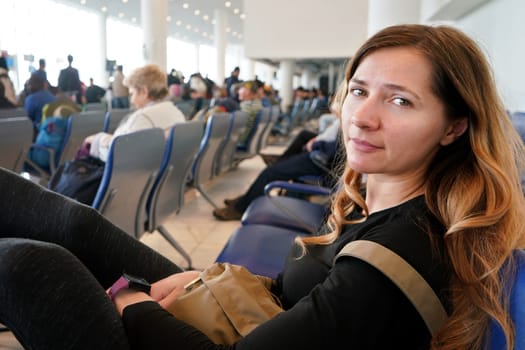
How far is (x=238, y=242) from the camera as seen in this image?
1.79 meters

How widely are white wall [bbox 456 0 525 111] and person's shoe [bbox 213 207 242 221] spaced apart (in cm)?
205

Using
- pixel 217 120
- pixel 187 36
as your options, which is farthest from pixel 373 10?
pixel 187 36

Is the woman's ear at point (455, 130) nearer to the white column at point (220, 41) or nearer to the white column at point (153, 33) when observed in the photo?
the white column at point (153, 33)

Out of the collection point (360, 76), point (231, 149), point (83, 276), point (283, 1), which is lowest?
point (231, 149)

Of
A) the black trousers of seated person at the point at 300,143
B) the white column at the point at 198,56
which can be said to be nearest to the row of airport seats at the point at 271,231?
the black trousers of seated person at the point at 300,143

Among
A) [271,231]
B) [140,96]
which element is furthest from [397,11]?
[271,231]

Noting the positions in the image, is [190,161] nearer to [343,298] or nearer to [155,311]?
[155,311]

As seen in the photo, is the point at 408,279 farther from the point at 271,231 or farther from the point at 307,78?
the point at 307,78

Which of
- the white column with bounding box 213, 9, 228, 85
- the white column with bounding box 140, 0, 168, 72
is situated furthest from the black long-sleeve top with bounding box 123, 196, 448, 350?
the white column with bounding box 213, 9, 228, 85

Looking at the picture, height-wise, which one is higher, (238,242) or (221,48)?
(221,48)

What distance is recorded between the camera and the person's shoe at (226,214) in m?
3.77

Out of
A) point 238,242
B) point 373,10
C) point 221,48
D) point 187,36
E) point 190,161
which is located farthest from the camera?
point 187,36

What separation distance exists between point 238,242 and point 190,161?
1.01 m

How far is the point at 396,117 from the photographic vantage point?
836 mm
